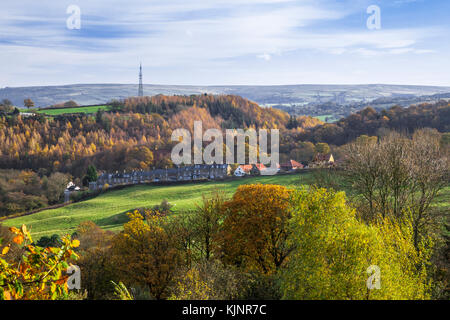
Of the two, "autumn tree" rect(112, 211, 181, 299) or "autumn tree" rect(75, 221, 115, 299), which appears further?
"autumn tree" rect(75, 221, 115, 299)

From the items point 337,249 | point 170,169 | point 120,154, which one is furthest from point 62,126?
point 337,249

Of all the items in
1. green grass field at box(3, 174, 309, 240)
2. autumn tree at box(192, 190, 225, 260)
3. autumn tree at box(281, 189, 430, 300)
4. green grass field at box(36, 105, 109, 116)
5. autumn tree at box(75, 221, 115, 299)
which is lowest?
green grass field at box(3, 174, 309, 240)

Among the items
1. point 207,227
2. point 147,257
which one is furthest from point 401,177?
point 147,257

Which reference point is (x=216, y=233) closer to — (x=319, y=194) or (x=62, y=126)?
(x=319, y=194)

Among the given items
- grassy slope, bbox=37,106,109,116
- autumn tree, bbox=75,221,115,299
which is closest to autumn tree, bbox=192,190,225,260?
autumn tree, bbox=75,221,115,299

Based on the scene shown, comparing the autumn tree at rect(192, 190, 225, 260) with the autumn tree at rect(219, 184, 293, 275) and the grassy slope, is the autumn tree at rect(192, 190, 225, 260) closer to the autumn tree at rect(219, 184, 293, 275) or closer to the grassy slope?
the autumn tree at rect(219, 184, 293, 275)

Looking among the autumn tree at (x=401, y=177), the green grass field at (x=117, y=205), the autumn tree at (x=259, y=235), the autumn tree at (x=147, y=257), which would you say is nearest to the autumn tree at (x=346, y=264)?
the autumn tree at (x=259, y=235)
